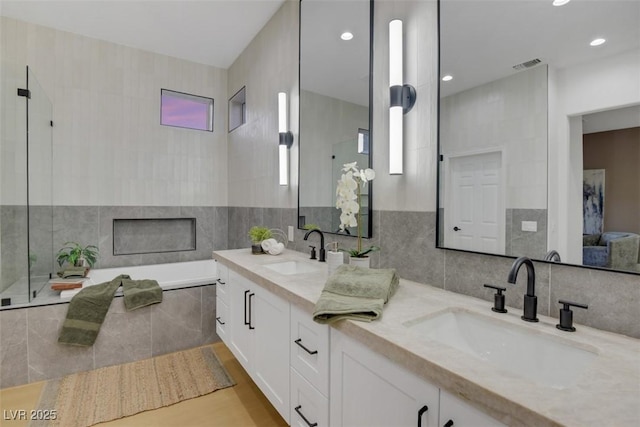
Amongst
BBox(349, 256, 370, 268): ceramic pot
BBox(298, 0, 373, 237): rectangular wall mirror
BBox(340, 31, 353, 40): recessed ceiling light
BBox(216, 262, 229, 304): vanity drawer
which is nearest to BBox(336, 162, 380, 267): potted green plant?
BBox(349, 256, 370, 268): ceramic pot

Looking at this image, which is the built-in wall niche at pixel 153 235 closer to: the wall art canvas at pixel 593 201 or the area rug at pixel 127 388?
the area rug at pixel 127 388

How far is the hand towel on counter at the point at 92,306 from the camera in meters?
2.34

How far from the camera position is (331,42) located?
2.11 meters

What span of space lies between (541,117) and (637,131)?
0.88ft

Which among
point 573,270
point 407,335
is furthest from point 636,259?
point 407,335

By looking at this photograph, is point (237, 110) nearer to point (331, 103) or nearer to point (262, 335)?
point (331, 103)

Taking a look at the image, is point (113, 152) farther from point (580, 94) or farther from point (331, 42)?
point (580, 94)

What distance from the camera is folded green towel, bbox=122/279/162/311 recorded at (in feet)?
8.25

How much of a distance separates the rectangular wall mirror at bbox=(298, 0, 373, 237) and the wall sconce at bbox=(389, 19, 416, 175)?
23 centimetres

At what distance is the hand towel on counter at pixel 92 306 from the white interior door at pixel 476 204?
240 centimetres

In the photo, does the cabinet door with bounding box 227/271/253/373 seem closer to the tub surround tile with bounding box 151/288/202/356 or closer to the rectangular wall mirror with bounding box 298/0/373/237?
the rectangular wall mirror with bounding box 298/0/373/237

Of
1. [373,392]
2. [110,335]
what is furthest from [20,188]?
[373,392]

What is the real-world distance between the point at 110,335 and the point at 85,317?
24cm

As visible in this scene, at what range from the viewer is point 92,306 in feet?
7.90
